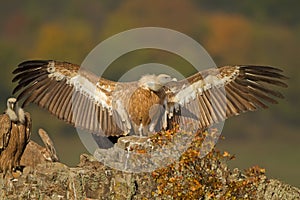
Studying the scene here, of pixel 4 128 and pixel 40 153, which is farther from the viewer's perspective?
pixel 40 153

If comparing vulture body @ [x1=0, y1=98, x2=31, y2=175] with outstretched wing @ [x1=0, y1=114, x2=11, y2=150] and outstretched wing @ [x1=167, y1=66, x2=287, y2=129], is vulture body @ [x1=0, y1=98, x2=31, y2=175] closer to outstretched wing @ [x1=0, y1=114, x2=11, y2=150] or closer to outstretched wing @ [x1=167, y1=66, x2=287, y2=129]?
outstretched wing @ [x1=0, y1=114, x2=11, y2=150]

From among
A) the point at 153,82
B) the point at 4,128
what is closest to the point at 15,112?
the point at 4,128

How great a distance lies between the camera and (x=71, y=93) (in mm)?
26328

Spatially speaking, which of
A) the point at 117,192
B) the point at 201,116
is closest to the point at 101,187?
the point at 117,192

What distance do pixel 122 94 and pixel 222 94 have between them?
9.93 feet

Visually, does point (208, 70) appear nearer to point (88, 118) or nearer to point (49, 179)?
point (88, 118)

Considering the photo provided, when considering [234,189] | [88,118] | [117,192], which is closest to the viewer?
[234,189]

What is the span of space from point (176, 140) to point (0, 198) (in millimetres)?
5731

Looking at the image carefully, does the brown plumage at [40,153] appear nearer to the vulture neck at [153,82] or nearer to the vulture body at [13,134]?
the vulture body at [13,134]

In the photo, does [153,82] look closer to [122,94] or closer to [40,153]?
[122,94]

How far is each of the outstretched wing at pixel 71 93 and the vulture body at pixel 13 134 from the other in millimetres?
379

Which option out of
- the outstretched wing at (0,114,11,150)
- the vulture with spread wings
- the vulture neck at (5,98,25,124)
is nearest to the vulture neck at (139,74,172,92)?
the vulture with spread wings

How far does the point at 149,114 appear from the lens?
24.3 meters

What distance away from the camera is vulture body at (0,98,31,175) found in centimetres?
2581
